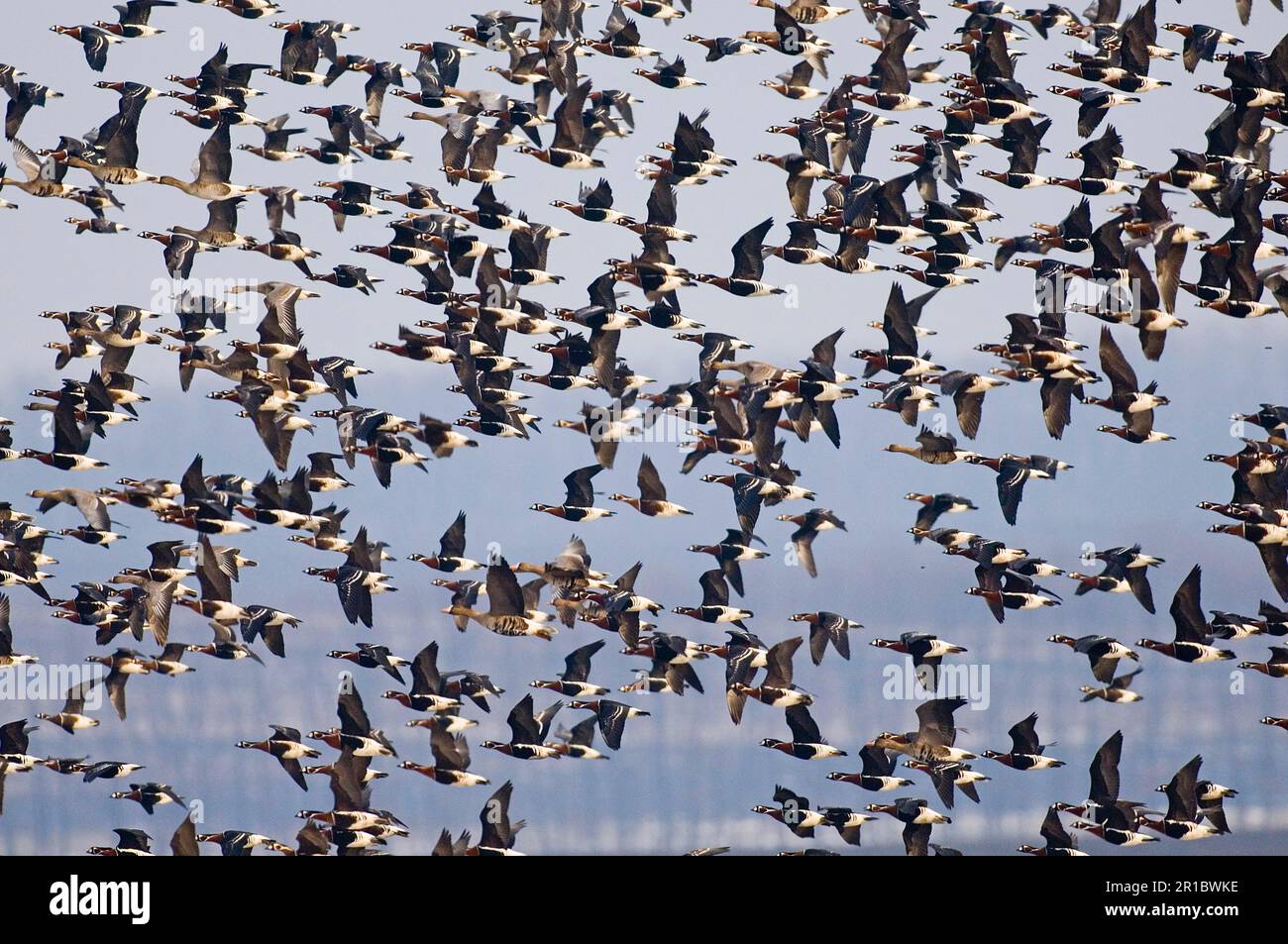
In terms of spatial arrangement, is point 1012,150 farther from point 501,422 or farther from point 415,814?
point 415,814

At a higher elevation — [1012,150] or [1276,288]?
[1012,150]

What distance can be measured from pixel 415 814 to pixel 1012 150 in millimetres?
71062

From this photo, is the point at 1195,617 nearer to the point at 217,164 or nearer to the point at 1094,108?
the point at 1094,108

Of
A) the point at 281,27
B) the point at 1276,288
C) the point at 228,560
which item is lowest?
the point at 228,560

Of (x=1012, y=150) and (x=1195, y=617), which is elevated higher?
(x=1012, y=150)

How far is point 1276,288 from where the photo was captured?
208ft

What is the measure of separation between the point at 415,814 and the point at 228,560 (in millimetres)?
65389
